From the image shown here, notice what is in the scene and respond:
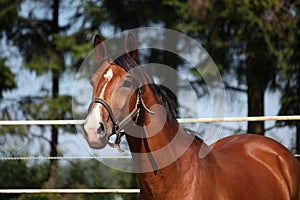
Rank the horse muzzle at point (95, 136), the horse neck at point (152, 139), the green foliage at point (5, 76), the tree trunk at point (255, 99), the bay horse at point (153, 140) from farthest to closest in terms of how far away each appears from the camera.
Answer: the green foliage at point (5, 76) < the tree trunk at point (255, 99) < the horse neck at point (152, 139) < the bay horse at point (153, 140) < the horse muzzle at point (95, 136)

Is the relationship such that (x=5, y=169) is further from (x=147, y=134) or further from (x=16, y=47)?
(x=147, y=134)

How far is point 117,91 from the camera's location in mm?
3094

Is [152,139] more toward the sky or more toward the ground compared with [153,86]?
more toward the ground

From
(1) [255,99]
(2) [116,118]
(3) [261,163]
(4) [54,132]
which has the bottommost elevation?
(4) [54,132]

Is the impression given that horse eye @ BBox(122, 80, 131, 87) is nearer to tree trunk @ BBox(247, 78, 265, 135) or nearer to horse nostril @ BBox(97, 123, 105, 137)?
horse nostril @ BBox(97, 123, 105, 137)

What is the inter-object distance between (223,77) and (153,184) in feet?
25.6

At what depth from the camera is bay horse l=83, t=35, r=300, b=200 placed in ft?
10.0

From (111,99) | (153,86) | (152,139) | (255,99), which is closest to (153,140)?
(152,139)

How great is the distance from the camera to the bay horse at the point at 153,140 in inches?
120

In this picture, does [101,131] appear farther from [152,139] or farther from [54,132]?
[54,132]

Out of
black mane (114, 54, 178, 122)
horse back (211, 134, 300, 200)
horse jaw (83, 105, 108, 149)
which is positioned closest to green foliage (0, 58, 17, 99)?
horse back (211, 134, 300, 200)

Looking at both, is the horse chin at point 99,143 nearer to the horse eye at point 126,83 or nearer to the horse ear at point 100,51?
the horse eye at point 126,83

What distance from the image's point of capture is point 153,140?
333cm

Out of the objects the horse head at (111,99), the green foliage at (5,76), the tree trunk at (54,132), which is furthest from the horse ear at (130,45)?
the green foliage at (5,76)
